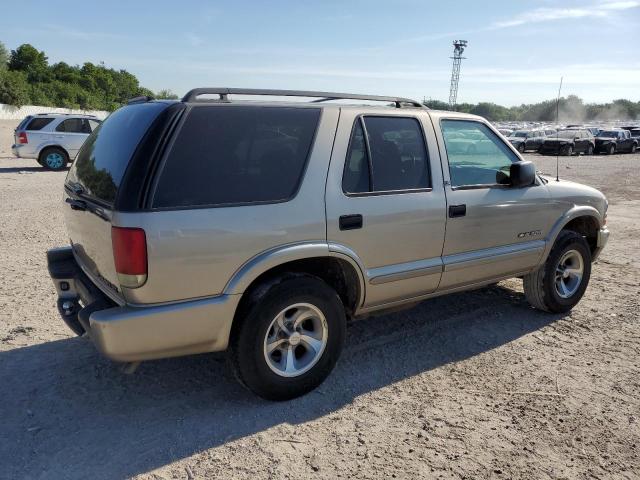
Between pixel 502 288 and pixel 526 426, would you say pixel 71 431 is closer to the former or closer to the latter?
pixel 526 426

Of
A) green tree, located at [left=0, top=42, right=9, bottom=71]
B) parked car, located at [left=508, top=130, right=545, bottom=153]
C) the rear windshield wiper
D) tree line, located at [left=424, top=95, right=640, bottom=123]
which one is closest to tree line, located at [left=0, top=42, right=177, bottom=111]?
green tree, located at [left=0, top=42, right=9, bottom=71]

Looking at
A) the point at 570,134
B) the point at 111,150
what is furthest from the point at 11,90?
the point at 111,150

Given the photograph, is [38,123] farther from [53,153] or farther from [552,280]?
[552,280]

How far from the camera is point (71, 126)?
16.5 meters

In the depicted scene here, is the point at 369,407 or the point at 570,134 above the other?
the point at 570,134

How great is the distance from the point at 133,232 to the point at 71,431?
1.26 meters

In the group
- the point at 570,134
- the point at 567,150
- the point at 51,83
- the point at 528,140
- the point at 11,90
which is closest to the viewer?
the point at 567,150

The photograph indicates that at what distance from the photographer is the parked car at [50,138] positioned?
15.9 metres

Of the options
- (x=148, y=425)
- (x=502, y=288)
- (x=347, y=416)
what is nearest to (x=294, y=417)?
(x=347, y=416)

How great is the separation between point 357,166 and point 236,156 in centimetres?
88

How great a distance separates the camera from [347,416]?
330 cm

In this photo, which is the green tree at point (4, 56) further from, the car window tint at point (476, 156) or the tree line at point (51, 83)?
the car window tint at point (476, 156)

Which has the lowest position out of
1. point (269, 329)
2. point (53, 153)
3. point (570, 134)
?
point (269, 329)

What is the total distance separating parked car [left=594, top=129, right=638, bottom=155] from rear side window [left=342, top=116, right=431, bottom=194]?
1374 inches
